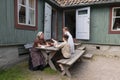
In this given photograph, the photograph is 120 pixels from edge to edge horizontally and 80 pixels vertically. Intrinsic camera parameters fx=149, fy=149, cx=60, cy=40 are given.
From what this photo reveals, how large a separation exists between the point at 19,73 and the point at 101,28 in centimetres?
601

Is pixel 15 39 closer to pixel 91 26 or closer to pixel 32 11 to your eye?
pixel 32 11

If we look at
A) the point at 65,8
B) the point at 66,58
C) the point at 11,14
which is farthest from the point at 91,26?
the point at 11,14

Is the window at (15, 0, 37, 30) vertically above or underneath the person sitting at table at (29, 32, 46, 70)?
above

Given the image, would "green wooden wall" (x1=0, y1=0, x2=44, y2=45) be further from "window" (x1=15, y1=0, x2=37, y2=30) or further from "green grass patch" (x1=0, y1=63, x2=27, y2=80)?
"green grass patch" (x1=0, y1=63, x2=27, y2=80)

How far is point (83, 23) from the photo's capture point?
31.6 ft

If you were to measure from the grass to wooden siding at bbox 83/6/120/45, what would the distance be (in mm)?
4719

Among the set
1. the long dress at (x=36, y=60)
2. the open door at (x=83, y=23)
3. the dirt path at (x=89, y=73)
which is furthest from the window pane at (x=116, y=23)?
the long dress at (x=36, y=60)

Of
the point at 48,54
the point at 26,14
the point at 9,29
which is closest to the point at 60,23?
the point at 26,14

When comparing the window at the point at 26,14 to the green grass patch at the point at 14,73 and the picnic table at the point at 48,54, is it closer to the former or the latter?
the picnic table at the point at 48,54

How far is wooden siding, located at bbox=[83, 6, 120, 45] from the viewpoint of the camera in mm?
9016

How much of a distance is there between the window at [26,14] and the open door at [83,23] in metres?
3.40

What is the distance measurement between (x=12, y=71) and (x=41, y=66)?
3.53 feet

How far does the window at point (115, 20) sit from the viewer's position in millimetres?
8906

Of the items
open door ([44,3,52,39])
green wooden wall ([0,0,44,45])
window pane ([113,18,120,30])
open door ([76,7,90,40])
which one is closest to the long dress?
green wooden wall ([0,0,44,45])
